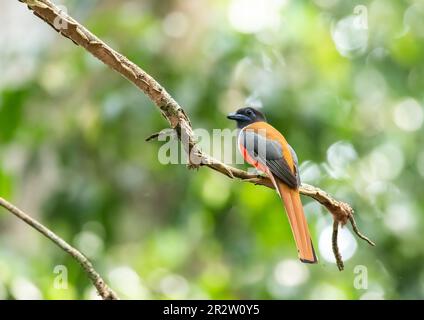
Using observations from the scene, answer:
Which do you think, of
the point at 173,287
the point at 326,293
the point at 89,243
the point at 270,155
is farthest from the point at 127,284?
the point at 270,155

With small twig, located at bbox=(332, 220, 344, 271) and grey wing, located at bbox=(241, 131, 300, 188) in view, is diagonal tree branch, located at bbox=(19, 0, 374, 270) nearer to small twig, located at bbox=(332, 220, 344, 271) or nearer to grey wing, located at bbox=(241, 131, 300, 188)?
small twig, located at bbox=(332, 220, 344, 271)

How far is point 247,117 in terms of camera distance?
2.88 meters

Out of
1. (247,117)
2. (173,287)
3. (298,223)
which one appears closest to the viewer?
(298,223)

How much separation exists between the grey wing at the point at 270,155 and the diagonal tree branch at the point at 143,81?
0.16 m

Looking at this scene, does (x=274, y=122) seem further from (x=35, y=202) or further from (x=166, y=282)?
(x=35, y=202)

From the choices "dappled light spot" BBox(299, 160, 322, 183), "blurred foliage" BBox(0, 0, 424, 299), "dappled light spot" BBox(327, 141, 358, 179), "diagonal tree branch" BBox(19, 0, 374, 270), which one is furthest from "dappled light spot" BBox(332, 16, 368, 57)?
"diagonal tree branch" BBox(19, 0, 374, 270)

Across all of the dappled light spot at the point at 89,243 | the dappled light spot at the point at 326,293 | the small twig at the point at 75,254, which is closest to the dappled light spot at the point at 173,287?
the dappled light spot at the point at 89,243

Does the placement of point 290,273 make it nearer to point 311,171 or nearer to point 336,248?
point 311,171

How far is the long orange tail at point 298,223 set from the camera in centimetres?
181

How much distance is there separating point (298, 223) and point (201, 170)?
3726mm

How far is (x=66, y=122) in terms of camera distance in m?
5.65

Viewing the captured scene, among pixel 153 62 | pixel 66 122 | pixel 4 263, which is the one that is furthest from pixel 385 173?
pixel 4 263

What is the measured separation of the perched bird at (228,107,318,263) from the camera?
188 cm

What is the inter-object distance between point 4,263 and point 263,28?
289cm
